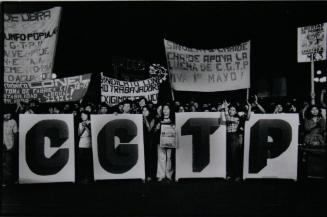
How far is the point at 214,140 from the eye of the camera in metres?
9.28

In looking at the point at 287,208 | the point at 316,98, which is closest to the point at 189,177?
the point at 287,208

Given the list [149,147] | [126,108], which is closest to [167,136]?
[149,147]

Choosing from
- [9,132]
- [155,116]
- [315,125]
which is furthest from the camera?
[155,116]

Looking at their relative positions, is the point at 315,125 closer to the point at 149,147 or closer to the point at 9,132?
the point at 149,147

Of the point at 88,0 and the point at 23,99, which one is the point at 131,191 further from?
the point at 88,0

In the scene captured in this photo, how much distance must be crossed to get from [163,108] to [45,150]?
173 cm

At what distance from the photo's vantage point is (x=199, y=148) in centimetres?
920

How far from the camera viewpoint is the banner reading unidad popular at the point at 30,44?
9.09 metres

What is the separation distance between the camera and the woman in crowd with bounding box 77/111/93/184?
9.27m

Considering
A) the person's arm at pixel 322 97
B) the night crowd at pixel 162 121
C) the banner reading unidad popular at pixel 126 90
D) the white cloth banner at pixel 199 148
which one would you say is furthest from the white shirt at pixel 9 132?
the person's arm at pixel 322 97

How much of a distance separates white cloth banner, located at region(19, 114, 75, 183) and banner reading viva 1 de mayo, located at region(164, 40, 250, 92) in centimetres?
170

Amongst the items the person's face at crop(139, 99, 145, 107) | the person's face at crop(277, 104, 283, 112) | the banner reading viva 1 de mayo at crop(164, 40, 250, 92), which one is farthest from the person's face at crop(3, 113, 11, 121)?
the person's face at crop(277, 104, 283, 112)

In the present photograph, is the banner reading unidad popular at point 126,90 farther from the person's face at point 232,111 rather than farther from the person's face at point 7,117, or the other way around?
the person's face at point 7,117

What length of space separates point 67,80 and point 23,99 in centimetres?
67
